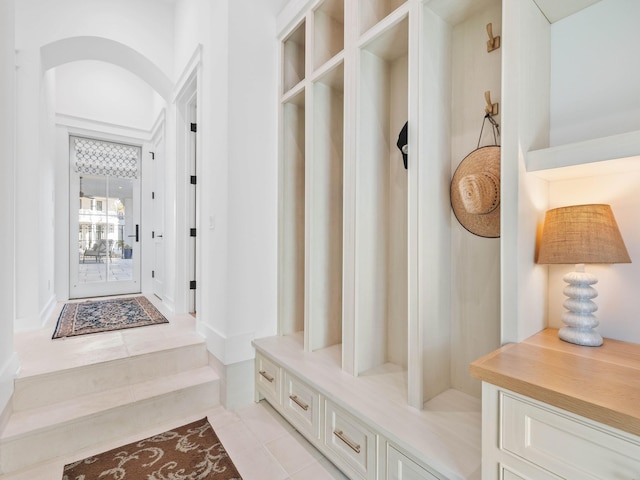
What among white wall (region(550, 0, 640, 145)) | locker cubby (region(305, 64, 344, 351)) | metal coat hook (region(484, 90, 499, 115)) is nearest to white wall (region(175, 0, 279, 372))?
locker cubby (region(305, 64, 344, 351))

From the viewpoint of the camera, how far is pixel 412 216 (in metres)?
1.44

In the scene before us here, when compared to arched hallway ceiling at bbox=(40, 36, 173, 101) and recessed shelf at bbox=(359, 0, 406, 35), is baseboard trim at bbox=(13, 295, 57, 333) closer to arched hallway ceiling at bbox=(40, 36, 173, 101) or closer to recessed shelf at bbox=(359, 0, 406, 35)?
arched hallway ceiling at bbox=(40, 36, 173, 101)

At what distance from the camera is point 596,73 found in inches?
A: 45.9

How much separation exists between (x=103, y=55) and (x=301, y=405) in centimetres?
379

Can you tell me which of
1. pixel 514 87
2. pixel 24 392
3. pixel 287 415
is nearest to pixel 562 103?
pixel 514 87

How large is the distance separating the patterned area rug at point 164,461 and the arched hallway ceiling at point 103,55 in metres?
3.28

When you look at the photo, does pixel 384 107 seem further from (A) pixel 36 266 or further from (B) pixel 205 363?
(A) pixel 36 266

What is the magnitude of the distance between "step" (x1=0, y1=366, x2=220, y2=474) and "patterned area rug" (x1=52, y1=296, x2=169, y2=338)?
0.97 m

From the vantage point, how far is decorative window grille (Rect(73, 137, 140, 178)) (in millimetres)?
4394

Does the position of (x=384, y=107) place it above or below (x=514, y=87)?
above

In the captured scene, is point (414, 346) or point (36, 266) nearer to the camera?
point (414, 346)

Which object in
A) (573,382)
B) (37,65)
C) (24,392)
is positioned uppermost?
(37,65)

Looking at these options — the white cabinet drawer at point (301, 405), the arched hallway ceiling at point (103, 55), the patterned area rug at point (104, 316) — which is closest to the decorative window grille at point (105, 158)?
the arched hallway ceiling at point (103, 55)

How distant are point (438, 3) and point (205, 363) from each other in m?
2.70
